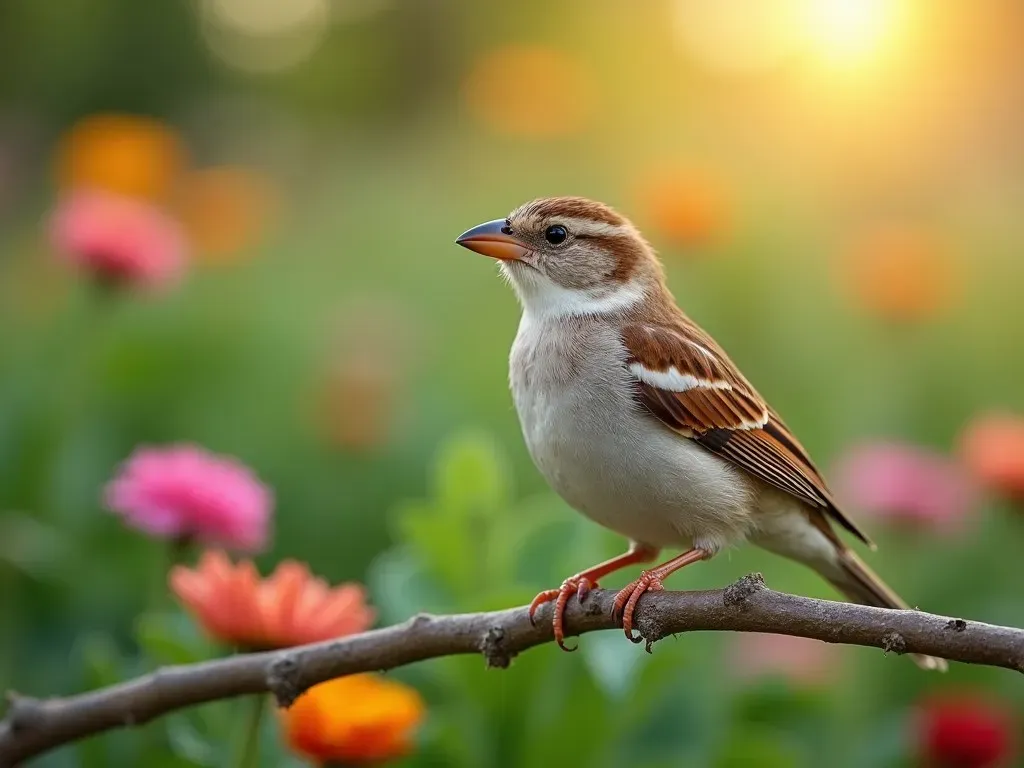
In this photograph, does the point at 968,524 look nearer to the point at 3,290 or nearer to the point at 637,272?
the point at 637,272

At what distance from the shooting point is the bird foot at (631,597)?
9.45 feet

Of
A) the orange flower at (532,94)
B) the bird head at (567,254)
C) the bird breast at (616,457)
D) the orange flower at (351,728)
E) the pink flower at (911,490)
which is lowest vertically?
the orange flower at (351,728)

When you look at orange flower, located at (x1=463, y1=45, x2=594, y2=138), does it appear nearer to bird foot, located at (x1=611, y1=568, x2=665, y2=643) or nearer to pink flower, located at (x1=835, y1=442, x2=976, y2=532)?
pink flower, located at (x1=835, y1=442, x2=976, y2=532)

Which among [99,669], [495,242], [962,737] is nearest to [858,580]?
[962,737]

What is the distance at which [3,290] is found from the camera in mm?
8016

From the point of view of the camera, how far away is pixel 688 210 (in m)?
5.67

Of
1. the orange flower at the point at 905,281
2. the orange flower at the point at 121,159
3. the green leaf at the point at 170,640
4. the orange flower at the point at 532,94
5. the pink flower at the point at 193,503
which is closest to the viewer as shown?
the green leaf at the point at 170,640

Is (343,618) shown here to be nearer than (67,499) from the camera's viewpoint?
Yes

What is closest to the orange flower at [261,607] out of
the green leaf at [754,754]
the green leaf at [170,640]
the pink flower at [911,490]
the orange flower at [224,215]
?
the green leaf at [170,640]

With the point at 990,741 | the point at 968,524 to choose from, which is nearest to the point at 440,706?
the point at 990,741

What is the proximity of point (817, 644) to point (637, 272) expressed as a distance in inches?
73.9

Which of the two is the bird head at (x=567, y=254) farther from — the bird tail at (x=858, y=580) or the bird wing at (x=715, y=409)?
the bird tail at (x=858, y=580)

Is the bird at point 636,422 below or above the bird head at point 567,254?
below

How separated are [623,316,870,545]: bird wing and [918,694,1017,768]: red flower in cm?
65
